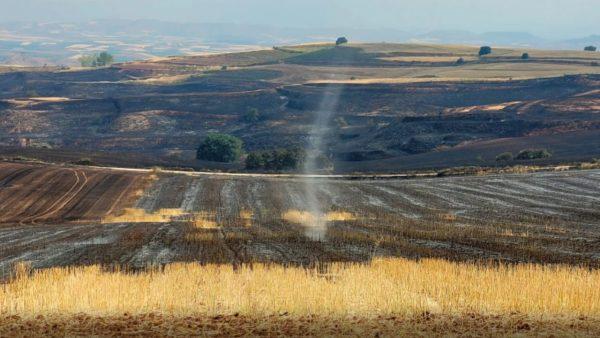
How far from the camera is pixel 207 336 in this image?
50.2 ft

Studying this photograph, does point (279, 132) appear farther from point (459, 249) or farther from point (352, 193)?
point (459, 249)

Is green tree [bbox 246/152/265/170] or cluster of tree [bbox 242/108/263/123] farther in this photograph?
cluster of tree [bbox 242/108/263/123]

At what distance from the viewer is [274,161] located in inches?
3898

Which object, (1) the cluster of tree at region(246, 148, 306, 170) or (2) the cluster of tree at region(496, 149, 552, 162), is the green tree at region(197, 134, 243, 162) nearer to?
(1) the cluster of tree at region(246, 148, 306, 170)

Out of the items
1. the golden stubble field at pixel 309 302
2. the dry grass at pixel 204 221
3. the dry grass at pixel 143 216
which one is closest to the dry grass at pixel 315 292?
the golden stubble field at pixel 309 302

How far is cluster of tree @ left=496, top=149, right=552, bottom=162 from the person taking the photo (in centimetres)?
9425

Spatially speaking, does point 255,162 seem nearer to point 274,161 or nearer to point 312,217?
point 274,161

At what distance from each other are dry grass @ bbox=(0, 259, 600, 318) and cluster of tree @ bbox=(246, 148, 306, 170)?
76576 mm

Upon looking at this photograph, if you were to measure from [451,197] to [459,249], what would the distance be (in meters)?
27.8


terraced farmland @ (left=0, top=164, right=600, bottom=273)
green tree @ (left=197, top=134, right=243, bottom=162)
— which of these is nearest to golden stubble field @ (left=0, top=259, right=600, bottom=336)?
terraced farmland @ (left=0, top=164, right=600, bottom=273)

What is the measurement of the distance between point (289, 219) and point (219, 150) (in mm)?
71058

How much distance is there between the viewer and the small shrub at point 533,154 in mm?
93938

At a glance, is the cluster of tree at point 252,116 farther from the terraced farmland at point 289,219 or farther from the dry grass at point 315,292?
the dry grass at point 315,292

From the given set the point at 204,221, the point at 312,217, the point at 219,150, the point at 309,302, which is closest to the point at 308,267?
the point at 309,302
